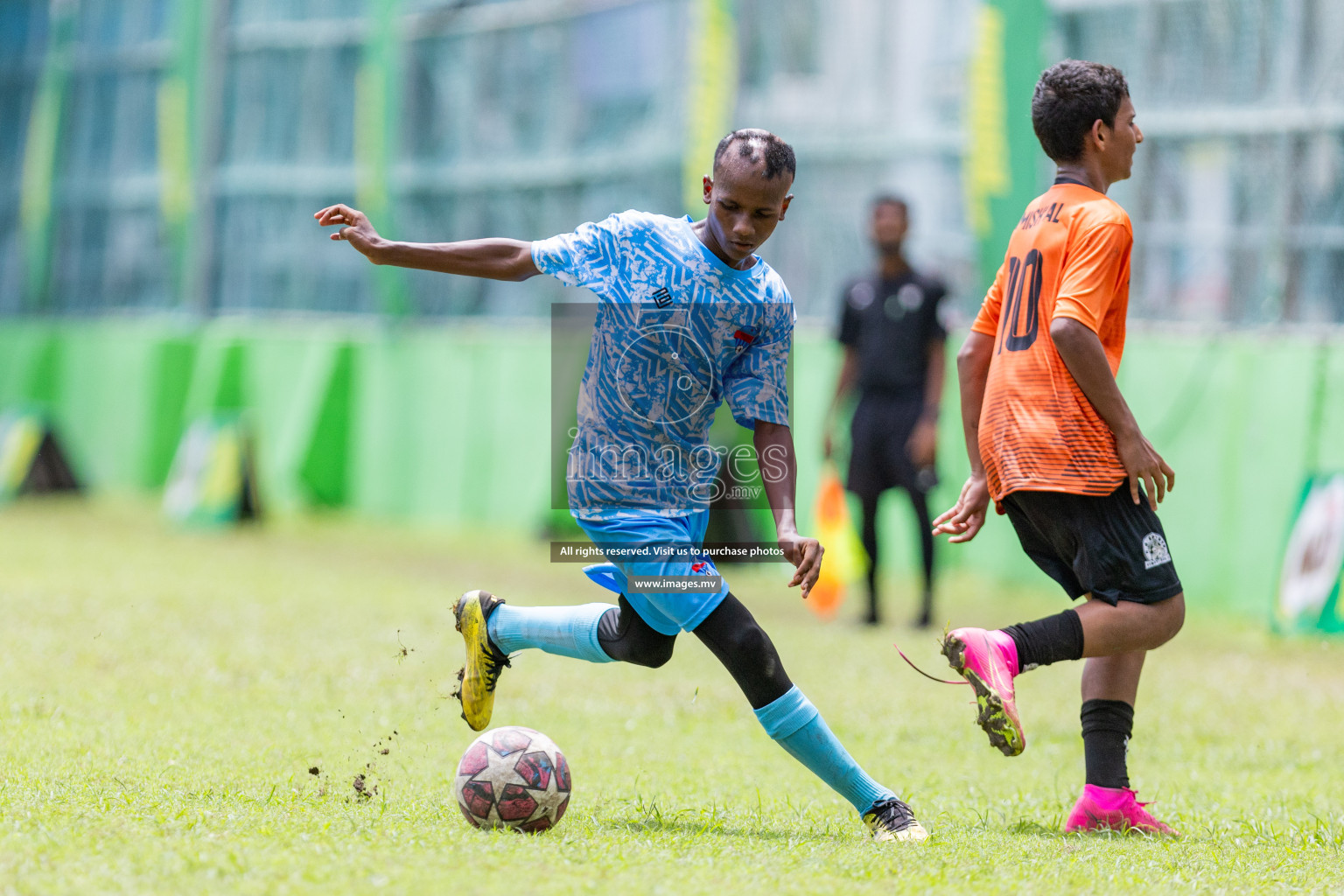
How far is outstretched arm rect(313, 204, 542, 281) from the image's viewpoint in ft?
15.0

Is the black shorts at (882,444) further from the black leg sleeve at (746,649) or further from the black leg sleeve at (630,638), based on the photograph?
the black leg sleeve at (746,649)

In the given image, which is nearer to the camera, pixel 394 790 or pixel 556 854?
pixel 556 854

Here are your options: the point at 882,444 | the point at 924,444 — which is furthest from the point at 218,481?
the point at 924,444

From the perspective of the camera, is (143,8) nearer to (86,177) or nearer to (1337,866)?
(86,177)

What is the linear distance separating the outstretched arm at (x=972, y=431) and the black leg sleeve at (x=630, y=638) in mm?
978

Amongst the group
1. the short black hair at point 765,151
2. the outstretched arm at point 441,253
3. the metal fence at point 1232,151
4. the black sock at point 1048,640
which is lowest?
the black sock at point 1048,640

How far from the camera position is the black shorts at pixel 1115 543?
16.0 feet

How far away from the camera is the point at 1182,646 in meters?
10.0

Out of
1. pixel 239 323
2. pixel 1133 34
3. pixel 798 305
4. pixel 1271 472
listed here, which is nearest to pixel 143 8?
pixel 239 323

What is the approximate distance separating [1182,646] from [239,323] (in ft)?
49.4

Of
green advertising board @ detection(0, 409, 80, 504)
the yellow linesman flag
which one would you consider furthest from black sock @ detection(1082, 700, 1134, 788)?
green advertising board @ detection(0, 409, 80, 504)

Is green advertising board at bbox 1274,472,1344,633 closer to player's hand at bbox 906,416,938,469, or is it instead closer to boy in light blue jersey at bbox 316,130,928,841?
player's hand at bbox 906,416,938,469

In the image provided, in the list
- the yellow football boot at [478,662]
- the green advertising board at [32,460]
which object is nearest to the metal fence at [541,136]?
the green advertising board at [32,460]

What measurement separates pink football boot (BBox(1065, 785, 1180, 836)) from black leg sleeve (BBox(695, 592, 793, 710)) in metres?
1.09
